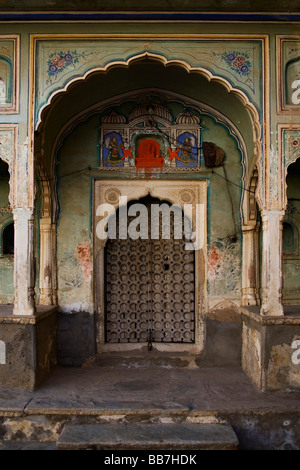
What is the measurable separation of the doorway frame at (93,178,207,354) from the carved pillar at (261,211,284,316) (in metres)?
1.60

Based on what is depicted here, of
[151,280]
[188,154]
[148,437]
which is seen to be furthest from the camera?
[151,280]

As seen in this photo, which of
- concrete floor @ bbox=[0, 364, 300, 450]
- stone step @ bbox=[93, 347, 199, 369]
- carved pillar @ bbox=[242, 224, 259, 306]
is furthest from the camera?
stone step @ bbox=[93, 347, 199, 369]

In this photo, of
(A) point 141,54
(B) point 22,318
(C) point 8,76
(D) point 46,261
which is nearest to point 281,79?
(A) point 141,54

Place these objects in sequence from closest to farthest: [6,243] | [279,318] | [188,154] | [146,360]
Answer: [279,318], [146,360], [188,154], [6,243]

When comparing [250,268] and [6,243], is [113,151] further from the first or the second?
[250,268]

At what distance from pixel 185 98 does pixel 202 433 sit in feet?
16.4

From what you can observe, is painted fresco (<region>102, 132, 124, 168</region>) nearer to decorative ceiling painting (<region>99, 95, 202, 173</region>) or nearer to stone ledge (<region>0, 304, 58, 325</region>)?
decorative ceiling painting (<region>99, 95, 202, 173</region>)

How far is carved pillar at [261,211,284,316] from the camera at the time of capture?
228 inches

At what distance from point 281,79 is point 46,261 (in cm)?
446

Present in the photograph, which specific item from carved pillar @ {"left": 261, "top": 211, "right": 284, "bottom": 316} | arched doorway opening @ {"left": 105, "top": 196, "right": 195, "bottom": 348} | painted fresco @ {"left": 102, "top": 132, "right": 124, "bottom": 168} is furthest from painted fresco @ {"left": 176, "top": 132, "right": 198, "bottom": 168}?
carved pillar @ {"left": 261, "top": 211, "right": 284, "bottom": 316}

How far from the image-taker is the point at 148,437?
4727 millimetres

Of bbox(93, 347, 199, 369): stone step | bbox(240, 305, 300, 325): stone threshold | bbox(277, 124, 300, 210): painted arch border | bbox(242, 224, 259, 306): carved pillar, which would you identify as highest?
bbox(277, 124, 300, 210): painted arch border

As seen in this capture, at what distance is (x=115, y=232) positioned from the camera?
7480mm
